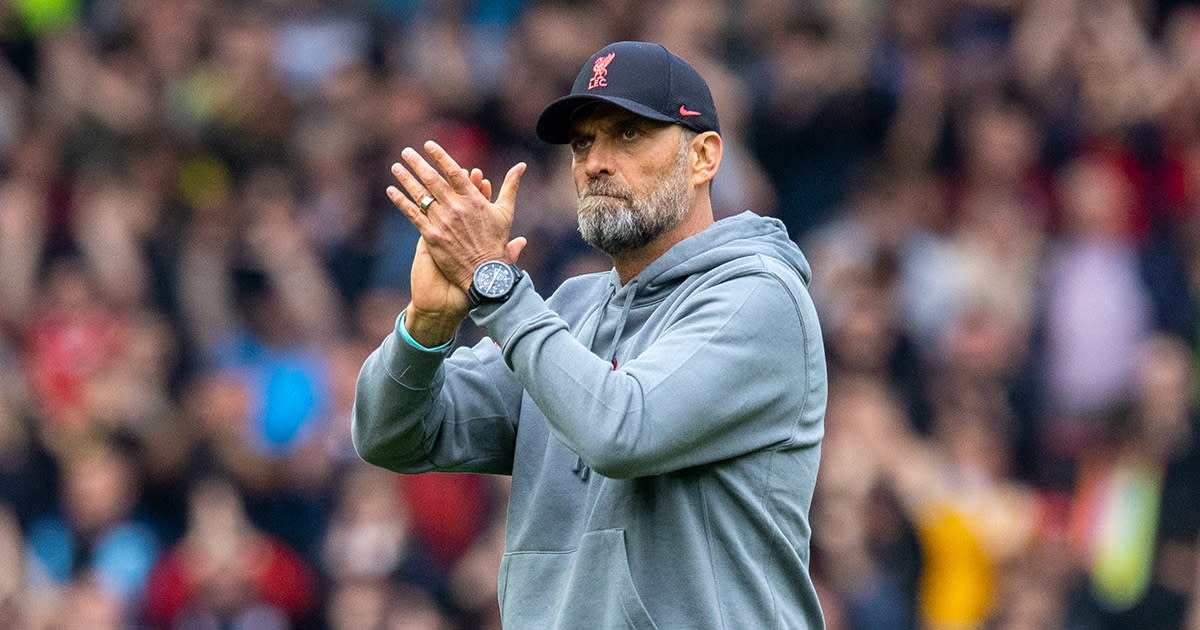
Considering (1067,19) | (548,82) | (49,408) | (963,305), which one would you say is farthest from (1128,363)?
(49,408)

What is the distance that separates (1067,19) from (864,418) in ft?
11.1

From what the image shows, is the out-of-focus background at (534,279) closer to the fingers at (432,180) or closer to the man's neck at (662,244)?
the man's neck at (662,244)

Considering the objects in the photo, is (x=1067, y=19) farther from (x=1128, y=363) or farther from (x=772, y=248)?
(x=772, y=248)

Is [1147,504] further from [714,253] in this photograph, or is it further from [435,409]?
[435,409]

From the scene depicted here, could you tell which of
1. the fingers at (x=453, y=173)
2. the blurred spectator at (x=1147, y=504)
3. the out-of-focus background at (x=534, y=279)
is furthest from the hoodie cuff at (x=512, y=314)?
the blurred spectator at (x=1147, y=504)

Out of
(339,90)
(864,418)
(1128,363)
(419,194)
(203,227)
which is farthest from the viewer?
(339,90)

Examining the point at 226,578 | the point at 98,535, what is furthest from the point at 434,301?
the point at 98,535

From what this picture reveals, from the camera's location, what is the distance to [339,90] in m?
11.6

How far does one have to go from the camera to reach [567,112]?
4.02 metres

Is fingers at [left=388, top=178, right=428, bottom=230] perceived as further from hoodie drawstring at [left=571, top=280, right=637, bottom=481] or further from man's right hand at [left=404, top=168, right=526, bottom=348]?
hoodie drawstring at [left=571, top=280, right=637, bottom=481]

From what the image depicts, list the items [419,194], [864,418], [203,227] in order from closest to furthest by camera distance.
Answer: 1. [419,194]
2. [864,418]
3. [203,227]

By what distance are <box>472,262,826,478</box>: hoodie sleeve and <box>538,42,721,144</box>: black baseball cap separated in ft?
1.38

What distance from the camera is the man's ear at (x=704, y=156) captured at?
13.3ft

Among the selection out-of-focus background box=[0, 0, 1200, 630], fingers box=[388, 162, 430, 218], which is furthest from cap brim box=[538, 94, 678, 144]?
out-of-focus background box=[0, 0, 1200, 630]
